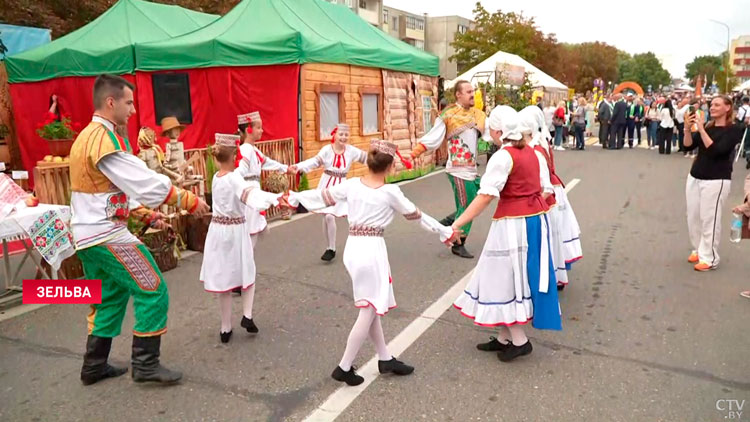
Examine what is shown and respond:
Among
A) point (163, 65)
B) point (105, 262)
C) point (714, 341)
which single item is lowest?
point (714, 341)

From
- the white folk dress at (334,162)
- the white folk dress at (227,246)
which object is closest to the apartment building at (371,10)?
the white folk dress at (334,162)

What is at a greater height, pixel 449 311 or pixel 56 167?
pixel 56 167

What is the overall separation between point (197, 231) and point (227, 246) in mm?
3467

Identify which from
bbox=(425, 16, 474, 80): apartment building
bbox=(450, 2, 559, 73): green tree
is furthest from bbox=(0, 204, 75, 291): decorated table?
bbox=(425, 16, 474, 80): apartment building

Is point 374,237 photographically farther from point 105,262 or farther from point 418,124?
point 418,124

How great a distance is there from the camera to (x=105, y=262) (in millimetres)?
3785

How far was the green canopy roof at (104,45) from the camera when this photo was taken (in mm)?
13297

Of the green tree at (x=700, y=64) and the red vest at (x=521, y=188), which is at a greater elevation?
the green tree at (x=700, y=64)

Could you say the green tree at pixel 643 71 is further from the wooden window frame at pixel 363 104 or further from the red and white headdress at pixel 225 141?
the red and white headdress at pixel 225 141

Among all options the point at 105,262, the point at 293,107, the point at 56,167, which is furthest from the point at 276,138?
the point at 105,262

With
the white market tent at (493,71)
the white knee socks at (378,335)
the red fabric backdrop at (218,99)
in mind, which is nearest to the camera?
the white knee socks at (378,335)

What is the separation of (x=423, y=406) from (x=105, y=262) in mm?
Answer: 2248

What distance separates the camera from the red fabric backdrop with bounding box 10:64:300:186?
37.9 feet

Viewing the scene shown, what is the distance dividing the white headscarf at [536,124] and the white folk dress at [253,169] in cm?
251
